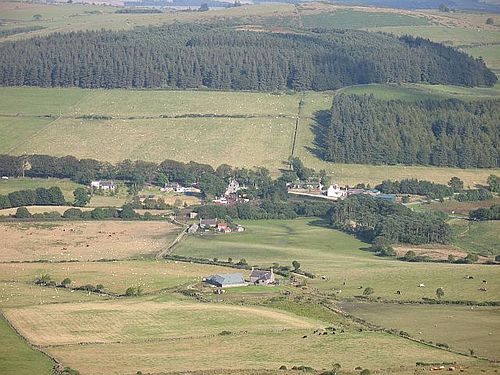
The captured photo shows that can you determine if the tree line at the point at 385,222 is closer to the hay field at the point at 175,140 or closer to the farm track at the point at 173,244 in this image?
the farm track at the point at 173,244

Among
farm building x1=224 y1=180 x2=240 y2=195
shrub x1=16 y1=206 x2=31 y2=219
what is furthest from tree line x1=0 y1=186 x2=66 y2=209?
farm building x1=224 y1=180 x2=240 y2=195

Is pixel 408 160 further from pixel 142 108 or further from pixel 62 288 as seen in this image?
pixel 62 288

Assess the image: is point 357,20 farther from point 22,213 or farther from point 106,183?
point 22,213

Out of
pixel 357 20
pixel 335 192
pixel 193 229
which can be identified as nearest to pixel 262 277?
A: pixel 193 229

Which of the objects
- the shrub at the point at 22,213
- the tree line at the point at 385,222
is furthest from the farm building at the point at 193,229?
the shrub at the point at 22,213

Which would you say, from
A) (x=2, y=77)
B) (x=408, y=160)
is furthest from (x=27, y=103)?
(x=408, y=160)
